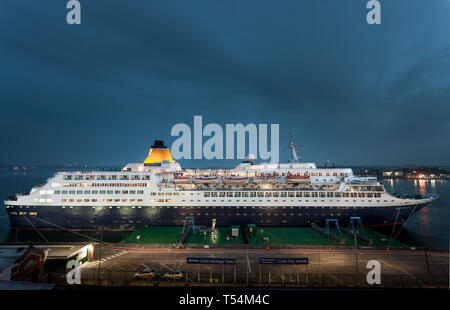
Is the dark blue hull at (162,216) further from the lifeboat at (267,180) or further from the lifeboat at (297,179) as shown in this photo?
the lifeboat at (297,179)

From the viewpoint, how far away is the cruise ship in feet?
85.4

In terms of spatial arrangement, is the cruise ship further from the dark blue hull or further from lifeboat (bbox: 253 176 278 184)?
lifeboat (bbox: 253 176 278 184)

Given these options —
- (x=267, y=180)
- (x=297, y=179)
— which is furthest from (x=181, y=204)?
(x=297, y=179)

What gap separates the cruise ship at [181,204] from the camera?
85.4 feet

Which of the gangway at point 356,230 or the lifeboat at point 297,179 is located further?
the lifeboat at point 297,179

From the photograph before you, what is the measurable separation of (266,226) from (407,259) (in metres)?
13.9

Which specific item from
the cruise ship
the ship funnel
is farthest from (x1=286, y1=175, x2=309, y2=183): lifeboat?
the ship funnel

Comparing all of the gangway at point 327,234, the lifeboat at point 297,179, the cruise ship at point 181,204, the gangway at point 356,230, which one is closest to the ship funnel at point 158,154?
the cruise ship at point 181,204

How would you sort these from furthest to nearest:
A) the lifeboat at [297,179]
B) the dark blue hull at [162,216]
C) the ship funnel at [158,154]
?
the ship funnel at [158,154], the lifeboat at [297,179], the dark blue hull at [162,216]

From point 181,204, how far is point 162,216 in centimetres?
295

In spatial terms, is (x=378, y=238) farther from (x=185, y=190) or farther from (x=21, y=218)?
(x=21, y=218)

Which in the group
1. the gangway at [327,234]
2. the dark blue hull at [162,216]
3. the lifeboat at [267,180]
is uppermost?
the lifeboat at [267,180]
